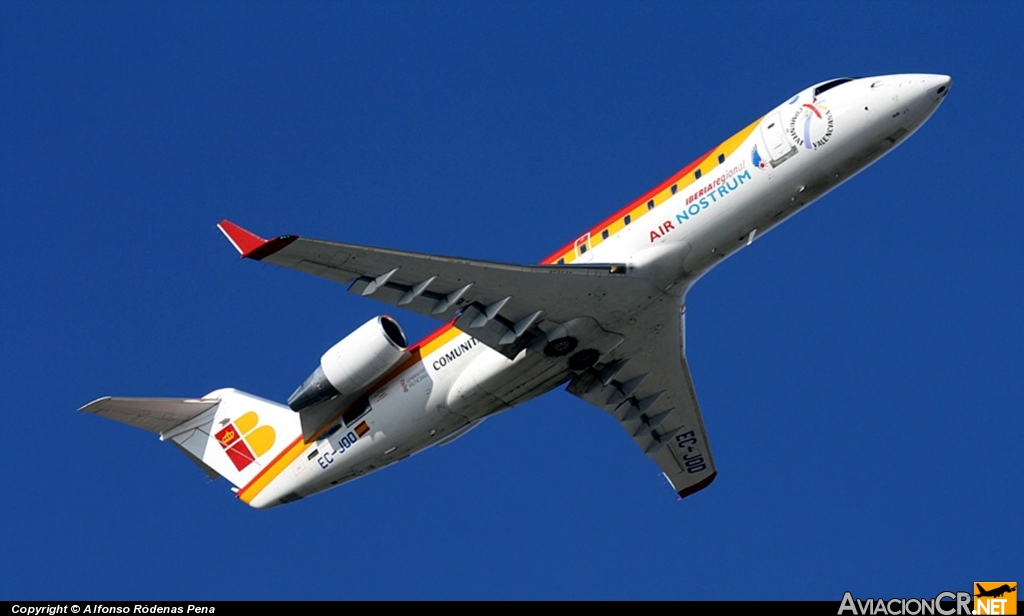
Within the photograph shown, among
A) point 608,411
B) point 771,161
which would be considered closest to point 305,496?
point 608,411

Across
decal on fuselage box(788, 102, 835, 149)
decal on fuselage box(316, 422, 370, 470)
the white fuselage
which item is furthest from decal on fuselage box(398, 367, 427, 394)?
decal on fuselage box(788, 102, 835, 149)

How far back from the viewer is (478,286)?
29297mm

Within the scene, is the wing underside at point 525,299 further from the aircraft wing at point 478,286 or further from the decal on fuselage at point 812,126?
the decal on fuselage at point 812,126

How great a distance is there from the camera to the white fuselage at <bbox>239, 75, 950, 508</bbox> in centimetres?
2817

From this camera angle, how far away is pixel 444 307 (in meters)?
29.3

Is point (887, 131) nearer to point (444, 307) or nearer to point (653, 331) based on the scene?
point (653, 331)

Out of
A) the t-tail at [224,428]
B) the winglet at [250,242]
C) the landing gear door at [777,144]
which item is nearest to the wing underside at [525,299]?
the winglet at [250,242]

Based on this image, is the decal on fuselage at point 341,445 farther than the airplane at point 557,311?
Yes

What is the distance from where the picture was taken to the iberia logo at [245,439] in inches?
1398

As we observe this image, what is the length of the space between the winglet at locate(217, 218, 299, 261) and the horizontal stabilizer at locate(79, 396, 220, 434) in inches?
306

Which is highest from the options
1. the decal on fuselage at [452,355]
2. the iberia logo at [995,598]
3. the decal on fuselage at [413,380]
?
the decal on fuselage at [452,355]

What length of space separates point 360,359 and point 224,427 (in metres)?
6.48

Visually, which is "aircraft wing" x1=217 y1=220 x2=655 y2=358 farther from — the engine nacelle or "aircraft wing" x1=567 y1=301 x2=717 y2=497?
the engine nacelle

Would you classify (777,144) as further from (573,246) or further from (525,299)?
(525,299)
